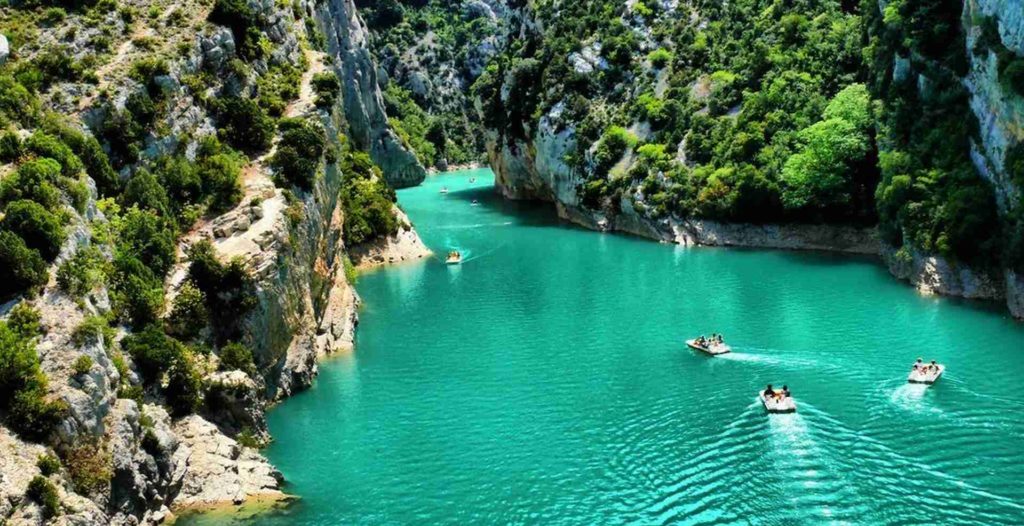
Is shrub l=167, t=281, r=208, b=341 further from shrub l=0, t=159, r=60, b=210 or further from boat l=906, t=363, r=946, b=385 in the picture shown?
→ boat l=906, t=363, r=946, b=385

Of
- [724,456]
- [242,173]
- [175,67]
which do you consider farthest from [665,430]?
[175,67]

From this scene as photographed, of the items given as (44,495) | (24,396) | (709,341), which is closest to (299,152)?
(24,396)

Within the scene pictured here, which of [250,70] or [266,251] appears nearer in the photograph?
[266,251]

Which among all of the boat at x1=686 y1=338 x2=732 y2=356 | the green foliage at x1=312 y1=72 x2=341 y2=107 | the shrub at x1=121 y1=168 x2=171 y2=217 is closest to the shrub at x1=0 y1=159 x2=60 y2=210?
the shrub at x1=121 y1=168 x2=171 y2=217

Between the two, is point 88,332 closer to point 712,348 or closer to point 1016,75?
point 712,348

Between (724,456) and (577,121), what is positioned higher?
(577,121)

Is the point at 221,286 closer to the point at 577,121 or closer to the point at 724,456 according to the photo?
the point at 724,456
